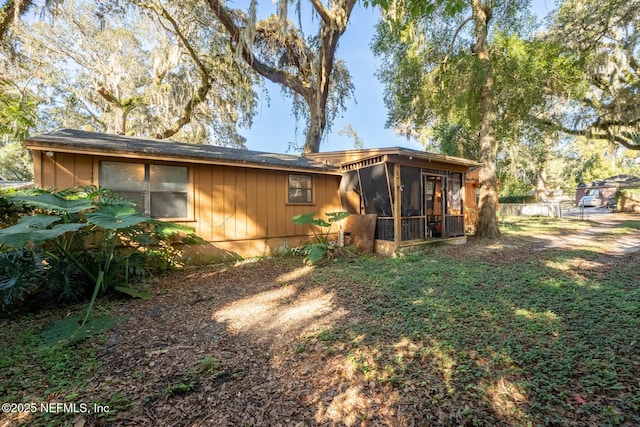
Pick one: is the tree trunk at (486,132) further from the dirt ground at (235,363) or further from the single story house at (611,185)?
the single story house at (611,185)

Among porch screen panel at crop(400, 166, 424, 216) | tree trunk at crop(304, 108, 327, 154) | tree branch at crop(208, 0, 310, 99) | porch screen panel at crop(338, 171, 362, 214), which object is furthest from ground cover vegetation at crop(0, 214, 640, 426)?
tree branch at crop(208, 0, 310, 99)

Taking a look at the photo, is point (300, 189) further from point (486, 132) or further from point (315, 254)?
point (486, 132)

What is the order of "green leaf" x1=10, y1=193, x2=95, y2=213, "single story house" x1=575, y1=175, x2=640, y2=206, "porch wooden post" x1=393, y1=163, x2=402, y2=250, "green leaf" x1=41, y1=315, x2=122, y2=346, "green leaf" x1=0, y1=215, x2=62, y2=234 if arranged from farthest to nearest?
"single story house" x1=575, y1=175, x2=640, y2=206, "porch wooden post" x1=393, y1=163, x2=402, y2=250, "green leaf" x1=10, y1=193, x2=95, y2=213, "green leaf" x1=0, y1=215, x2=62, y2=234, "green leaf" x1=41, y1=315, x2=122, y2=346

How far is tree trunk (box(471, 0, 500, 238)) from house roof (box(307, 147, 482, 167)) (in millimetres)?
910

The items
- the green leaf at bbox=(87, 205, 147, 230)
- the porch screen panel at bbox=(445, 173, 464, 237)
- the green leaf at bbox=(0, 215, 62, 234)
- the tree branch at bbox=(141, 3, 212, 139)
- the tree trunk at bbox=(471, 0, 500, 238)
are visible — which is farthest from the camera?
the tree branch at bbox=(141, 3, 212, 139)

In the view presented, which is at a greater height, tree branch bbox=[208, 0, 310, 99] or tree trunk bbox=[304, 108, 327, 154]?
tree branch bbox=[208, 0, 310, 99]

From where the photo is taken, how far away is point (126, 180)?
5.86 m

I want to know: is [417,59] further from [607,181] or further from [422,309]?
[607,181]

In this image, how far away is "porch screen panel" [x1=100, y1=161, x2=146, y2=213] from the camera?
568 centimetres

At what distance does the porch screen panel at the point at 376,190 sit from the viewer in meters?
7.68

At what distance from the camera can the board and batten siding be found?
5.46 meters

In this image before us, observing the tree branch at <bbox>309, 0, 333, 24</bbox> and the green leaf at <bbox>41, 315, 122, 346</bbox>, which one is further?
→ the tree branch at <bbox>309, 0, 333, 24</bbox>

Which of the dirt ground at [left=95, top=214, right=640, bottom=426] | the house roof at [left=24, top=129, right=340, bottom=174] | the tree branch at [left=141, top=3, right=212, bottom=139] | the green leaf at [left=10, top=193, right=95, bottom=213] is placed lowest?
the dirt ground at [left=95, top=214, right=640, bottom=426]

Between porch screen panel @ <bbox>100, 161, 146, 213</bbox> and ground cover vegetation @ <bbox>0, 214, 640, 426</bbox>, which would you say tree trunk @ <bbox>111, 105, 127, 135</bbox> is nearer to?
porch screen panel @ <bbox>100, 161, 146, 213</bbox>
